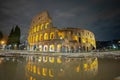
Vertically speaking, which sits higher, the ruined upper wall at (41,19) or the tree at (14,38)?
the ruined upper wall at (41,19)

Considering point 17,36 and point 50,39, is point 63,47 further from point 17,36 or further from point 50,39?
point 17,36

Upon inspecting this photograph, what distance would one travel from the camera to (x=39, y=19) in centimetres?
6291

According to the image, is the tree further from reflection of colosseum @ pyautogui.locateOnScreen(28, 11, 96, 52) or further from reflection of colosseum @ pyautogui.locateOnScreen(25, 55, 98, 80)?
reflection of colosseum @ pyautogui.locateOnScreen(25, 55, 98, 80)

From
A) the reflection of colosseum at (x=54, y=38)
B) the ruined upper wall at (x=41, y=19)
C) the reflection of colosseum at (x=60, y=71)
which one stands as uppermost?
the ruined upper wall at (x=41, y=19)

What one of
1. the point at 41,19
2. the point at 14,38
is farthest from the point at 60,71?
the point at 14,38

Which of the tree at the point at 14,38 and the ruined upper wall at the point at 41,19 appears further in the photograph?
the tree at the point at 14,38

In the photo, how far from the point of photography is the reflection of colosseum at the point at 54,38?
54250mm

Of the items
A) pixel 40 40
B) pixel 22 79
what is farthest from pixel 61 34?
pixel 22 79

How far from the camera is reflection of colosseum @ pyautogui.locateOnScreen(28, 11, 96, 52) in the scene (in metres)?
54.2

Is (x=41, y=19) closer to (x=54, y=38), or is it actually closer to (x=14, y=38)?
(x=54, y=38)

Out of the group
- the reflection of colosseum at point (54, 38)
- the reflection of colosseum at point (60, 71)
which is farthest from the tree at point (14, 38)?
the reflection of colosseum at point (60, 71)

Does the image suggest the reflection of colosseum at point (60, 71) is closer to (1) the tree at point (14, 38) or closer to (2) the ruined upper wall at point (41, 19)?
(2) the ruined upper wall at point (41, 19)

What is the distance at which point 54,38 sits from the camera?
178 ft

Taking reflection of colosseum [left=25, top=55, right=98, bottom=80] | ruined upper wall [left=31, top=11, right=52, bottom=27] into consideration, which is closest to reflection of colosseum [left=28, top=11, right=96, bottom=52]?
ruined upper wall [left=31, top=11, right=52, bottom=27]
